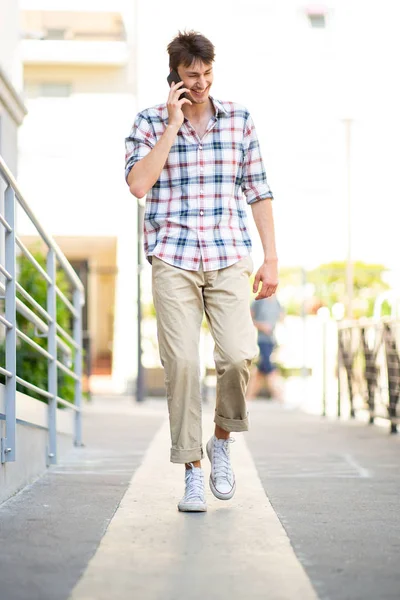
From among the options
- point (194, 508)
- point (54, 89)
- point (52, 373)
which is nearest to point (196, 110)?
point (194, 508)

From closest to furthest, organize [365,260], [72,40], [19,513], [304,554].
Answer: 1. [304,554]
2. [19,513]
3. [365,260]
4. [72,40]

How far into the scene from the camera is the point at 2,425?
15.5ft

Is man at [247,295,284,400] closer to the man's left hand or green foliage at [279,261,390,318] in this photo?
green foliage at [279,261,390,318]

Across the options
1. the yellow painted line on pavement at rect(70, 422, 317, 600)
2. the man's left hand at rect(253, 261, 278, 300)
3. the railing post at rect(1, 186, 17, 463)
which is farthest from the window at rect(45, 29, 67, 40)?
the man's left hand at rect(253, 261, 278, 300)

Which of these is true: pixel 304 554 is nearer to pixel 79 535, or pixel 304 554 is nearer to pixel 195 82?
pixel 79 535

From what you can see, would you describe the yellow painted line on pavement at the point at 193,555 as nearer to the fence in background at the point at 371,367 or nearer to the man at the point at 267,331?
the fence in background at the point at 371,367

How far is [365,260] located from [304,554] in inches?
798

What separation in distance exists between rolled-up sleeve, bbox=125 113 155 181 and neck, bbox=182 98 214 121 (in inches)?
5.8

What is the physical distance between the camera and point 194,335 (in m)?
4.43

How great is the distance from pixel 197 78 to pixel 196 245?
2.00 ft

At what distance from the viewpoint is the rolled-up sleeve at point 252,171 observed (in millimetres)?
4645

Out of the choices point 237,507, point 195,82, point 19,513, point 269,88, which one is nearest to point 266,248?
point 195,82

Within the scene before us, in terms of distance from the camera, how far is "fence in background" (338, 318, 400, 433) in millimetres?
9055

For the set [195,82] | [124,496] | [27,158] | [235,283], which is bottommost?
[124,496]
